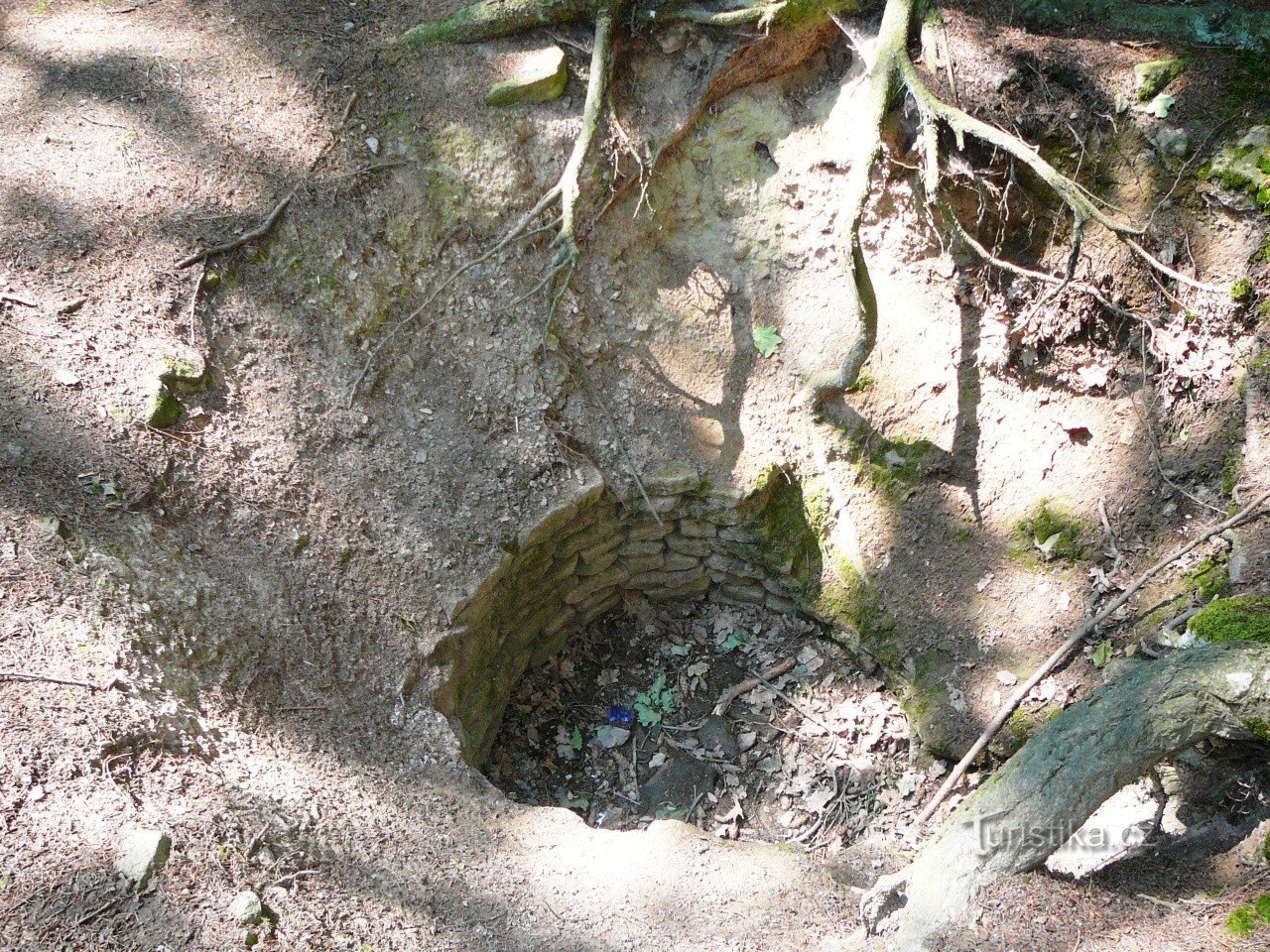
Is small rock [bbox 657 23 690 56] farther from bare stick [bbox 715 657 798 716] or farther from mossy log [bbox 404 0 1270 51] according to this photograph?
bare stick [bbox 715 657 798 716]

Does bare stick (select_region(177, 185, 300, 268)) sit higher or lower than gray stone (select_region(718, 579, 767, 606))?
higher

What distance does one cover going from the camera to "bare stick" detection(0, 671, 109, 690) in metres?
3.07

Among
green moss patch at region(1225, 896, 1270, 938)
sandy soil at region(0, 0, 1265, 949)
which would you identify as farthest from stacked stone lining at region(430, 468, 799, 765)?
green moss patch at region(1225, 896, 1270, 938)

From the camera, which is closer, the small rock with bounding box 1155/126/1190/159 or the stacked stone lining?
the small rock with bounding box 1155/126/1190/159

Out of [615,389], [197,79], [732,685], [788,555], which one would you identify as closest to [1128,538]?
[788,555]

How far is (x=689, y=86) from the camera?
4684mm

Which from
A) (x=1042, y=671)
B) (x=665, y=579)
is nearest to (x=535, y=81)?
(x=665, y=579)

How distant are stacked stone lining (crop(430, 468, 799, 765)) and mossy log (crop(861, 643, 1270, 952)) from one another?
6.85 feet

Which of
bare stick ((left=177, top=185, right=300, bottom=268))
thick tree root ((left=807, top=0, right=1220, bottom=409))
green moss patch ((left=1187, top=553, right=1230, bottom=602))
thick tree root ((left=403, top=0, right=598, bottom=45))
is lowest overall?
green moss patch ((left=1187, top=553, right=1230, bottom=602))

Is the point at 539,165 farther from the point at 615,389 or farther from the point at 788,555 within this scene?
the point at 788,555

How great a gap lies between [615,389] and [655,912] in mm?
2764

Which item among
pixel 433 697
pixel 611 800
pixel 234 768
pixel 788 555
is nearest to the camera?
pixel 234 768

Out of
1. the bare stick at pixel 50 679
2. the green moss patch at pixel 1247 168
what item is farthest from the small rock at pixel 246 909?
the green moss patch at pixel 1247 168

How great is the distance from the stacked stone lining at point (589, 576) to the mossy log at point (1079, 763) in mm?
2087
